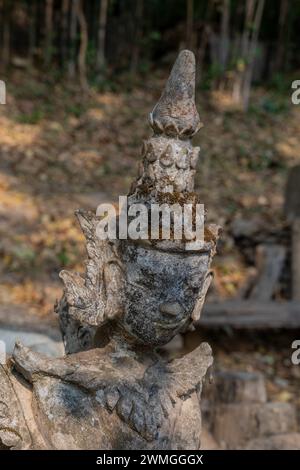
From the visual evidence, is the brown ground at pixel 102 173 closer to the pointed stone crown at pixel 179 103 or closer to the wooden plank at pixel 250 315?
the wooden plank at pixel 250 315

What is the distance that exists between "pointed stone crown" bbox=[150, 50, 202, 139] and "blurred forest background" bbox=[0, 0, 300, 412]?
3849 millimetres

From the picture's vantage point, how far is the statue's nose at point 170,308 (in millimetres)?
1974

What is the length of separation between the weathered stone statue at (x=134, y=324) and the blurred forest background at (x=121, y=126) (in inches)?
137

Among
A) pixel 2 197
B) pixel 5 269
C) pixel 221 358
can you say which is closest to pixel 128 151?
pixel 2 197

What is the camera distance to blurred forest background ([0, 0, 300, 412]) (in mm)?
6805

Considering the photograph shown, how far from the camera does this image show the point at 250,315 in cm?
587


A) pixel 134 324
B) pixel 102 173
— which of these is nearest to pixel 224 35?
pixel 102 173

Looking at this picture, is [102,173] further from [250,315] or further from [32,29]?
[32,29]

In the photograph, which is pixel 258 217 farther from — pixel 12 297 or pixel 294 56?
pixel 294 56

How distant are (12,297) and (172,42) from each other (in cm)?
1236

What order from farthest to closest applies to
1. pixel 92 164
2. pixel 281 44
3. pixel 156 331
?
pixel 281 44 → pixel 92 164 → pixel 156 331

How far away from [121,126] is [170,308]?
31.4 ft

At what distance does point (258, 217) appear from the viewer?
827 cm

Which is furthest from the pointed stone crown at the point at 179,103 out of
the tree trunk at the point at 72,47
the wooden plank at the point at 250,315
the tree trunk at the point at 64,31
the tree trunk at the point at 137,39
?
the tree trunk at the point at 137,39
